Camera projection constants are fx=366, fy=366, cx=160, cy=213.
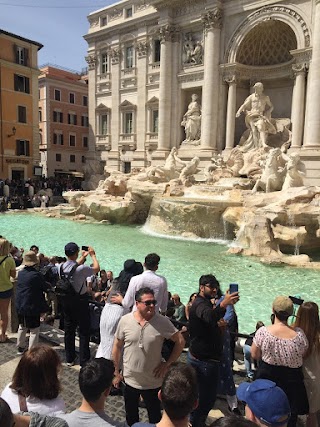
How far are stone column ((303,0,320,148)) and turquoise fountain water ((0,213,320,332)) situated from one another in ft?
31.1

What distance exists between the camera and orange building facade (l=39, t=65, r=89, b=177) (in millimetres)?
37750

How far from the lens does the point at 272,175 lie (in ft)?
48.2

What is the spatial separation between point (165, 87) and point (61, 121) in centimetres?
1771

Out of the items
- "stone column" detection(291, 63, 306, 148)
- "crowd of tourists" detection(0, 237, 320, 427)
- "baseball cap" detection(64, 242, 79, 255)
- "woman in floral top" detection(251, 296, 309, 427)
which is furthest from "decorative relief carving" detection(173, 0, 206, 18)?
"woman in floral top" detection(251, 296, 309, 427)

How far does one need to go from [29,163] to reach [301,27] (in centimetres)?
2209

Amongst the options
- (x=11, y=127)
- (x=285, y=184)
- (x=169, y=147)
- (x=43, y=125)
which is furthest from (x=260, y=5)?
(x=43, y=125)

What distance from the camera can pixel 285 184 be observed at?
13.9 meters

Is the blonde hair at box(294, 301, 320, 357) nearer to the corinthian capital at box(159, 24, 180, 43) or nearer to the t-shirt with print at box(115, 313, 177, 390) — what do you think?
the t-shirt with print at box(115, 313, 177, 390)

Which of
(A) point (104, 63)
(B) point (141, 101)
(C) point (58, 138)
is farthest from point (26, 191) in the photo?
(C) point (58, 138)

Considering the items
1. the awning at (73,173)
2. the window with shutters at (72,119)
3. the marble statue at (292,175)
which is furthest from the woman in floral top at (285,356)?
the window with shutters at (72,119)

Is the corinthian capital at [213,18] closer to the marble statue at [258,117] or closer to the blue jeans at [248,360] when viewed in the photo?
the marble statue at [258,117]

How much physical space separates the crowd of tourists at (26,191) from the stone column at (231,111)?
1206 cm

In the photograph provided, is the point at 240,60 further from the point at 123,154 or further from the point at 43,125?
the point at 43,125

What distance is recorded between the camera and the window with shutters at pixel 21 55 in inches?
1143
